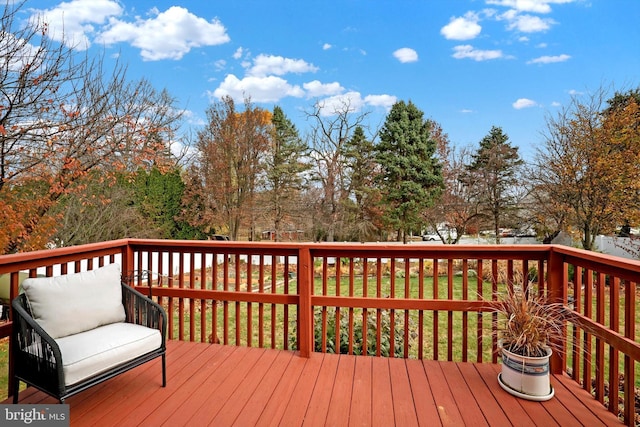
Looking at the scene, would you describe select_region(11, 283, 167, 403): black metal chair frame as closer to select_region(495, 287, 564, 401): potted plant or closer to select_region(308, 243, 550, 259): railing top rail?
select_region(308, 243, 550, 259): railing top rail

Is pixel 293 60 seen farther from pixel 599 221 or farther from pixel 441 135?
pixel 599 221

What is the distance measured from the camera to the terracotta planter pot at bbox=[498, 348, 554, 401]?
7.03 ft

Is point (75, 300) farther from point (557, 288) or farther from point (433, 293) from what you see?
point (557, 288)

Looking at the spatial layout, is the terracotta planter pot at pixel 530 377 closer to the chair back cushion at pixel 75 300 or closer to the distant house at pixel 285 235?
the chair back cushion at pixel 75 300

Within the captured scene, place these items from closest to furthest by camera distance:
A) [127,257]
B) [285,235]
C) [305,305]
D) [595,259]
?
[595,259], [305,305], [127,257], [285,235]

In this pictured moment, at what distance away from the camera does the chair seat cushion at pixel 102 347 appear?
1840 millimetres

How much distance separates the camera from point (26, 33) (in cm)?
510

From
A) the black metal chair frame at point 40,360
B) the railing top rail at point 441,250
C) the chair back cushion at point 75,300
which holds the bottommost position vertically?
the black metal chair frame at point 40,360

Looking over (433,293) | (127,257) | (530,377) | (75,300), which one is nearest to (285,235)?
(127,257)

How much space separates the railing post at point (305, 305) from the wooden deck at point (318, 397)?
Result: 0.38 feet

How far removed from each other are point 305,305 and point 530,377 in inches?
61.9

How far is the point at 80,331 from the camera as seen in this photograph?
7.09 ft

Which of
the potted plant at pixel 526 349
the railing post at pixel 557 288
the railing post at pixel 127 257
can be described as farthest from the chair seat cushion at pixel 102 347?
the railing post at pixel 557 288

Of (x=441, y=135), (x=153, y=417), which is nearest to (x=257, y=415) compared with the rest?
(x=153, y=417)
